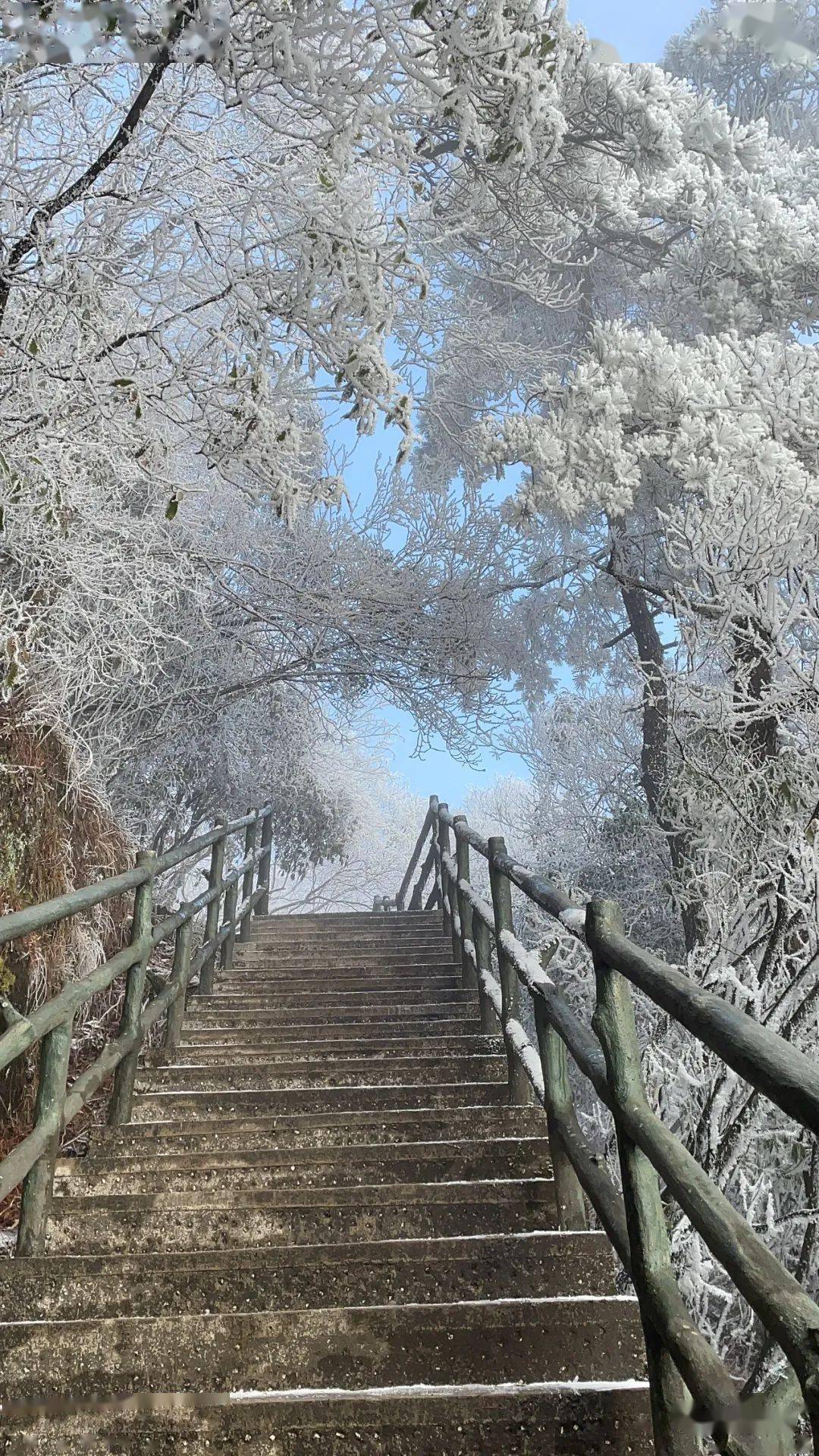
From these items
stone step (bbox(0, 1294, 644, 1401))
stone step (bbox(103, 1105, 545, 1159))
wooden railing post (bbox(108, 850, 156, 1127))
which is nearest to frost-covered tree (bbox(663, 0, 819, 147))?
wooden railing post (bbox(108, 850, 156, 1127))

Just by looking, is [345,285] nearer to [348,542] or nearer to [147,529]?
[147,529]

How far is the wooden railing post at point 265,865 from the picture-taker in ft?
37.9

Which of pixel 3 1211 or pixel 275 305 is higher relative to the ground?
pixel 275 305

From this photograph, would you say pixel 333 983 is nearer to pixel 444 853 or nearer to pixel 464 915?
pixel 464 915

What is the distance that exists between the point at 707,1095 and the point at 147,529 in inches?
211

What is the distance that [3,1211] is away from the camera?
16.8ft

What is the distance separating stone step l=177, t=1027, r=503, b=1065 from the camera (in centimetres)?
566

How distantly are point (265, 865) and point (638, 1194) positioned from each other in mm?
10683

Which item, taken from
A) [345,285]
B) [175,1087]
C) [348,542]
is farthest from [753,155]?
[175,1087]

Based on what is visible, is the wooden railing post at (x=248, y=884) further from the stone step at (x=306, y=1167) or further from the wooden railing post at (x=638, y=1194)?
the wooden railing post at (x=638, y=1194)

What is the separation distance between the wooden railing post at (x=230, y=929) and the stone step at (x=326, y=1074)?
262cm

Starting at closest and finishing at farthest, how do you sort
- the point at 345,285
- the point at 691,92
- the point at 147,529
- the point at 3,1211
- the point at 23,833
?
the point at 345,285
the point at 3,1211
the point at 23,833
the point at 147,529
the point at 691,92

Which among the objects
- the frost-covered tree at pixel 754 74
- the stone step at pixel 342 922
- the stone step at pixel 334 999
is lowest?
the stone step at pixel 334 999

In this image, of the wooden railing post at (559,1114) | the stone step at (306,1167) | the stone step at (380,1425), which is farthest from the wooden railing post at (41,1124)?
the wooden railing post at (559,1114)
